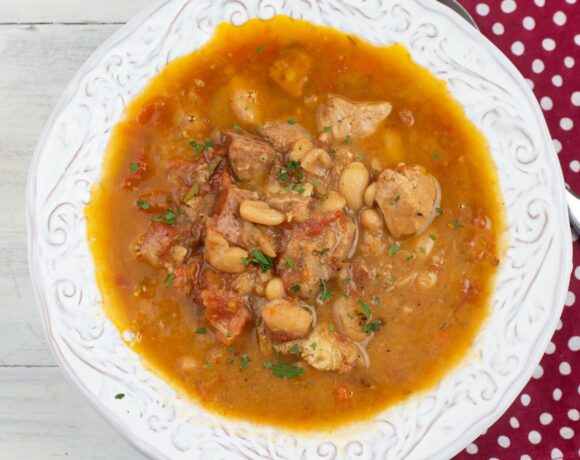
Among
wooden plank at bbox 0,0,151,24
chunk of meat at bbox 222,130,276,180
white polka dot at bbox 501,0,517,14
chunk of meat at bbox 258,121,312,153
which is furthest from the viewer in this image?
wooden plank at bbox 0,0,151,24

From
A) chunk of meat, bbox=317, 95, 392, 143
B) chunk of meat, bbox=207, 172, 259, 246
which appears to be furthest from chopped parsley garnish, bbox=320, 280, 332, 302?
chunk of meat, bbox=317, 95, 392, 143

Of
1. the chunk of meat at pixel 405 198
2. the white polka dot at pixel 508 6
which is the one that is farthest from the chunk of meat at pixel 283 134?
the white polka dot at pixel 508 6

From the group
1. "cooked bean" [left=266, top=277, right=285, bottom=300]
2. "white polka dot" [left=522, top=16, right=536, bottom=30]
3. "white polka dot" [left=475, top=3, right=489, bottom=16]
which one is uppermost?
"white polka dot" [left=522, top=16, right=536, bottom=30]

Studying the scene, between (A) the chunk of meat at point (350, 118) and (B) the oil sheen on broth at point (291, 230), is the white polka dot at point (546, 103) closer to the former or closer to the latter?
(B) the oil sheen on broth at point (291, 230)

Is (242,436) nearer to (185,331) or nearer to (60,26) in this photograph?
(185,331)

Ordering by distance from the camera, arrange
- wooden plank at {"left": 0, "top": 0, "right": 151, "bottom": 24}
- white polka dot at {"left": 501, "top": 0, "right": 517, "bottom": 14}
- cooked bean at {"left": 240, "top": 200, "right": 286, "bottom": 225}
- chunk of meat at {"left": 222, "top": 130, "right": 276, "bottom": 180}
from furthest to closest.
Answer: wooden plank at {"left": 0, "top": 0, "right": 151, "bottom": 24} < white polka dot at {"left": 501, "top": 0, "right": 517, "bottom": 14} < chunk of meat at {"left": 222, "top": 130, "right": 276, "bottom": 180} < cooked bean at {"left": 240, "top": 200, "right": 286, "bottom": 225}

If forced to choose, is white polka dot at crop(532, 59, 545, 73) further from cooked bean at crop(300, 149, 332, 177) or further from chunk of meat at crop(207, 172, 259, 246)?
chunk of meat at crop(207, 172, 259, 246)

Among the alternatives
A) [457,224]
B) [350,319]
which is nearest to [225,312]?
[350,319]
